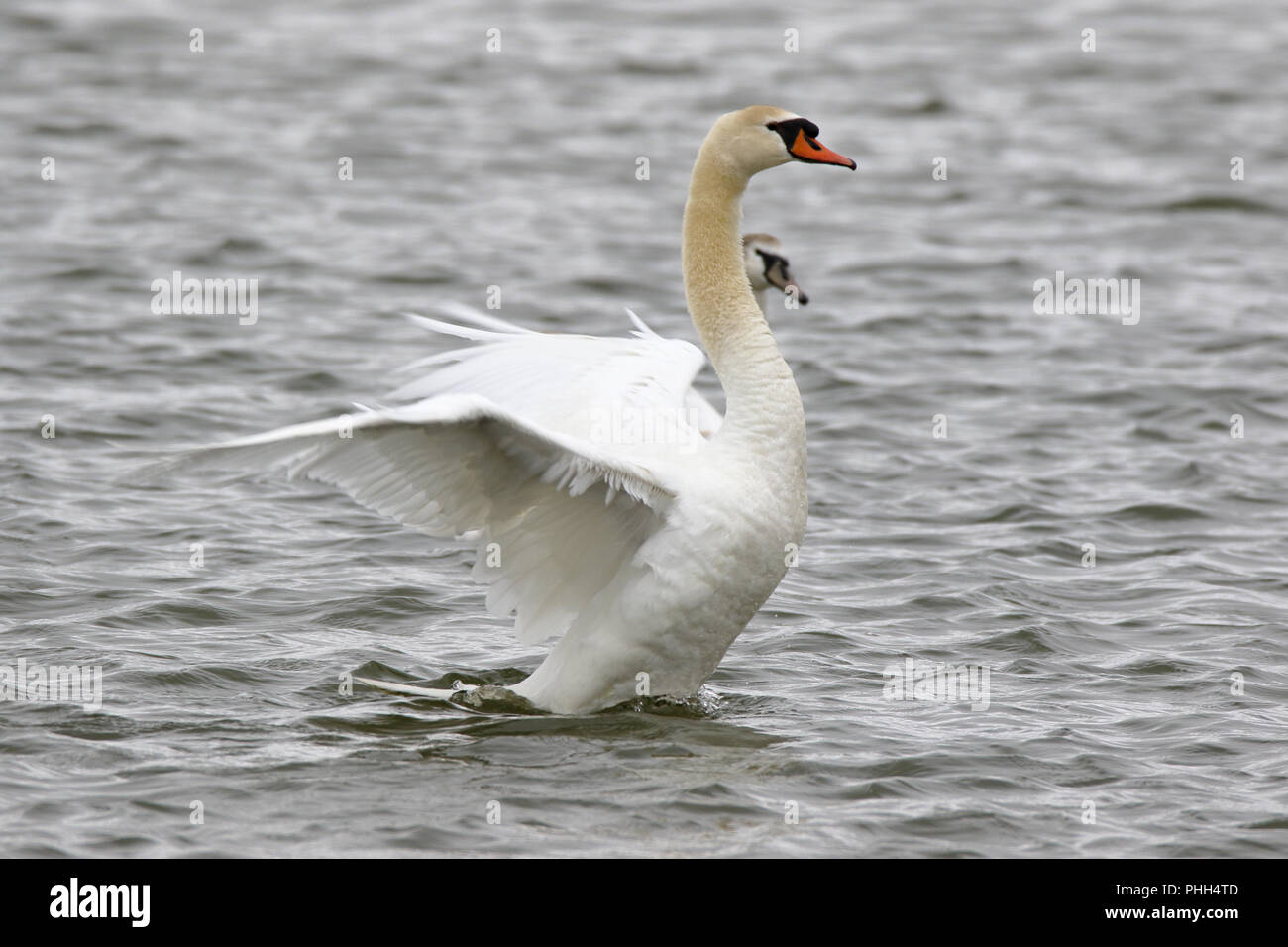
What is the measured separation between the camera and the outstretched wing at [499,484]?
5547 mm

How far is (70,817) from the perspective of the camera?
5.85 metres

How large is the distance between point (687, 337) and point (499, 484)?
6.97 m

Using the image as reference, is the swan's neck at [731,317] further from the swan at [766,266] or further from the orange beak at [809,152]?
the swan at [766,266]

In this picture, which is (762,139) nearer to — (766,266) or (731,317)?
(731,317)

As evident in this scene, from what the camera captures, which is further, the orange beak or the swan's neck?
the orange beak

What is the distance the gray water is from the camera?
6328 mm

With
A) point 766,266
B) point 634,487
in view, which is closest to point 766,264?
point 766,266

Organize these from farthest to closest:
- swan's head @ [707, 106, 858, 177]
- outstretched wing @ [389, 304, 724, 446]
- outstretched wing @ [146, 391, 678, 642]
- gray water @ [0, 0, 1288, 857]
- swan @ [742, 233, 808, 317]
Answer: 1. swan @ [742, 233, 808, 317]
2. outstretched wing @ [389, 304, 724, 446]
3. swan's head @ [707, 106, 858, 177]
4. gray water @ [0, 0, 1288, 857]
5. outstretched wing @ [146, 391, 678, 642]

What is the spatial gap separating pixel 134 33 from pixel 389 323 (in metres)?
9.46

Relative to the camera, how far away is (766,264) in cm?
1163

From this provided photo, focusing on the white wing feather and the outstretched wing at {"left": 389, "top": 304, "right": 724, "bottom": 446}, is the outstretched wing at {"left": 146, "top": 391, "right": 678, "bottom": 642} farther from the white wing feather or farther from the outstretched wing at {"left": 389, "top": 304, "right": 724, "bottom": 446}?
the outstretched wing at {"left": 389, "top": 304, "right": 724, "bottom": 446}

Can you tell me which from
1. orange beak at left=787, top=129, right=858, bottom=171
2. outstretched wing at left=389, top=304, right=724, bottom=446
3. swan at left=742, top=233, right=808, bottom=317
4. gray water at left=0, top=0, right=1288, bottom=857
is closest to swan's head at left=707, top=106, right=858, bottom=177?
orange beak at left=787, top=129, right=858, bottom=171

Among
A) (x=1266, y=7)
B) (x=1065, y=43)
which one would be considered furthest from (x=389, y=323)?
(x=1266, y=7)

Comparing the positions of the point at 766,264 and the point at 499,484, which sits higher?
the point at 766,264
